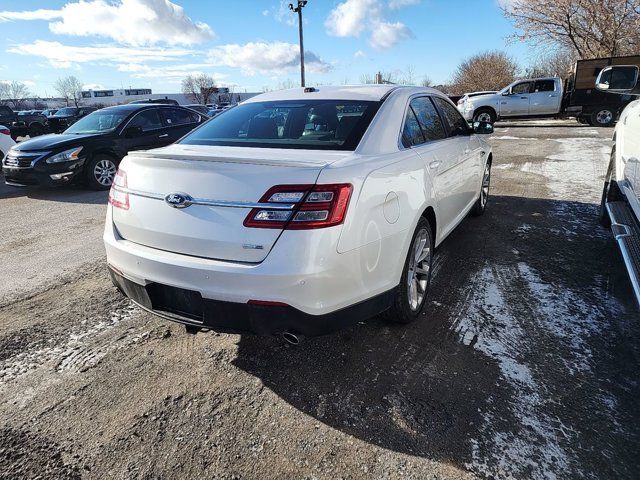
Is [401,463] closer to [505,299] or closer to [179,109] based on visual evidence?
[505,299]

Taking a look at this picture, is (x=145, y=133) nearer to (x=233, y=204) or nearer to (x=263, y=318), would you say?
(x=233, y=204)

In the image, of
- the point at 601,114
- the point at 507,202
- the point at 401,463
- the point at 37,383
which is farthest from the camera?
the point at 601,114

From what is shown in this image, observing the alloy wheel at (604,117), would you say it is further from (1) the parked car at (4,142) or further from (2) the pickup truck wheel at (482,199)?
(1) the parked car at (4,142)

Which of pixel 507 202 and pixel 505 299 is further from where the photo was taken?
pixel 507 202

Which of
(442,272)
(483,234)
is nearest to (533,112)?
(483,234)

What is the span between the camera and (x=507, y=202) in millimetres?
6566

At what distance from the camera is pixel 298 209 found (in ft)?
6.97

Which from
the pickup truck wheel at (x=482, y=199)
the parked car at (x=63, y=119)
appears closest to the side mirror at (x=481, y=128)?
the pickup truck wheel at (x=482, y=199)

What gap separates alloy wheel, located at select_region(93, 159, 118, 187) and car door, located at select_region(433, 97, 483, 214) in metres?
6.83

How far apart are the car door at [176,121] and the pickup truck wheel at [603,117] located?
707 inches

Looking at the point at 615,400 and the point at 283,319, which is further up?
the point at 283,319

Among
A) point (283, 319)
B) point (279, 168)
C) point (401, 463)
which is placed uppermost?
point (279, 168)

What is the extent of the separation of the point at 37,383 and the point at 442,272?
10.5 ft

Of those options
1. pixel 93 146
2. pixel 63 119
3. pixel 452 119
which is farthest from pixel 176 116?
pixel 63 119
